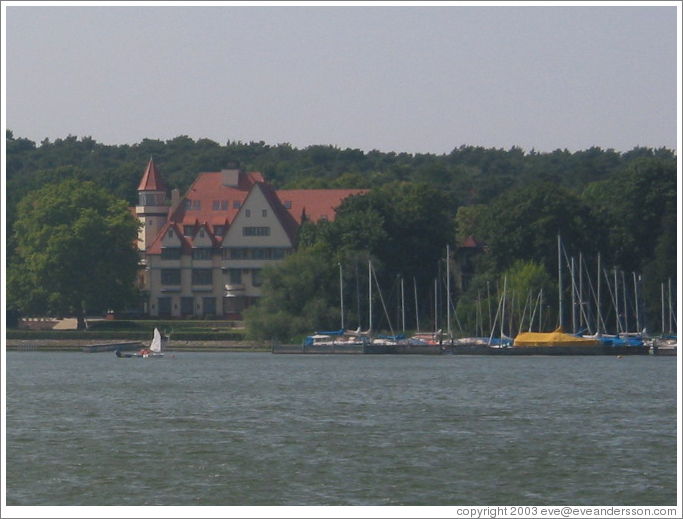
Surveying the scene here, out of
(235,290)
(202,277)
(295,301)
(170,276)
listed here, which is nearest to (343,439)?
(295,301)

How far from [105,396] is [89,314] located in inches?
2769

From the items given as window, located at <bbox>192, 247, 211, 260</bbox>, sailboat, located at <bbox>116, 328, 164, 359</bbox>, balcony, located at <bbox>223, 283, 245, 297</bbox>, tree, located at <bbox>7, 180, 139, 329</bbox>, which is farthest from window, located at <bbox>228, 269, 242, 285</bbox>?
sailboat, located at <bbox>116, 328, 164, 359</bbox>

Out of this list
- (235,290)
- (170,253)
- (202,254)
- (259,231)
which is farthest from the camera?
(170,253)

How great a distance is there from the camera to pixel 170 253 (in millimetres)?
136750

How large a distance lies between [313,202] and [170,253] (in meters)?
14.4

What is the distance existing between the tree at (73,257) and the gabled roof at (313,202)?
648 inches

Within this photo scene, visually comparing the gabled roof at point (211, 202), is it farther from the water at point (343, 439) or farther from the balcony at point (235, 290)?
the water at point (343, 439)

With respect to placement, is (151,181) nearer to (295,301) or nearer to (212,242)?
(212,242)

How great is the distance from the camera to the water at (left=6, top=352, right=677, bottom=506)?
33.9 meters

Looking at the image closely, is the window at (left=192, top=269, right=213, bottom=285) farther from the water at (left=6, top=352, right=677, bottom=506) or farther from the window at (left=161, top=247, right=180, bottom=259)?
the water at (left=6, top=352, right=677, bottom=506)

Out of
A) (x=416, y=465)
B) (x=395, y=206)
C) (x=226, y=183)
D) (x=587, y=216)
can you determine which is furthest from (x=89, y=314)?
(x=416, y=465)

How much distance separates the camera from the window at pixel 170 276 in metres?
136

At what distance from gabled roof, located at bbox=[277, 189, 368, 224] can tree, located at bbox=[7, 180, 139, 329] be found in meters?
16.5

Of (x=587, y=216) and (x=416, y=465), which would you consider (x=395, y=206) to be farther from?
(x=416, y=465)
